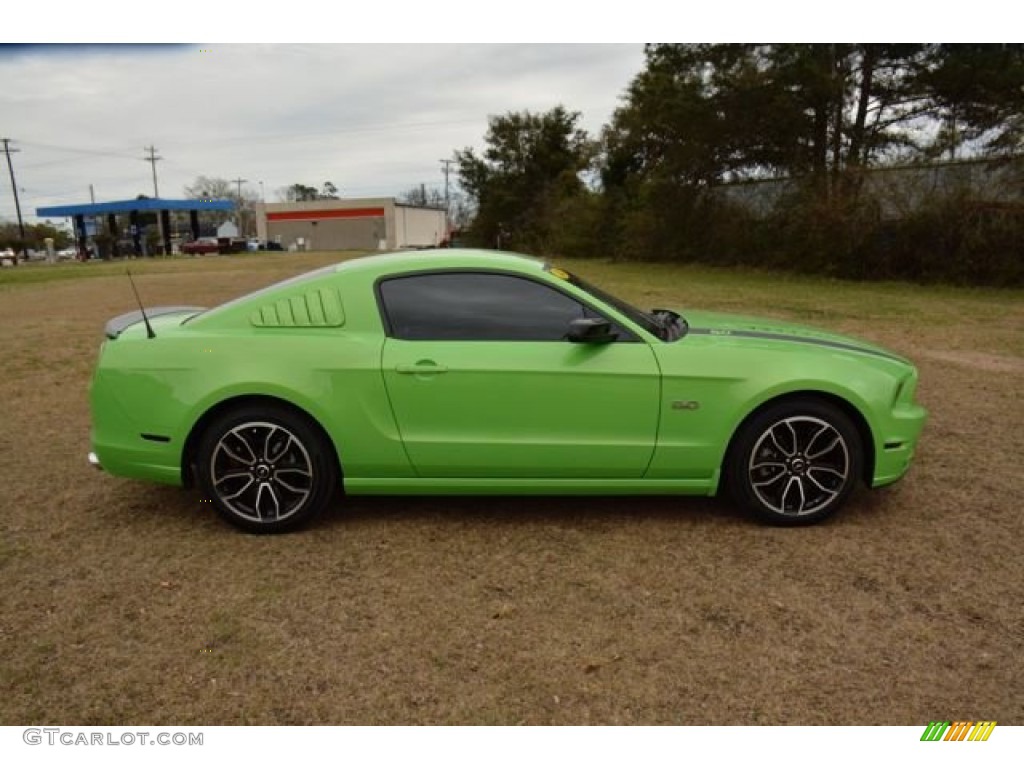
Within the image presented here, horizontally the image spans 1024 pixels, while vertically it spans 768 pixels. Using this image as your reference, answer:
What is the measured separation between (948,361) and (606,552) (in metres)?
6.58

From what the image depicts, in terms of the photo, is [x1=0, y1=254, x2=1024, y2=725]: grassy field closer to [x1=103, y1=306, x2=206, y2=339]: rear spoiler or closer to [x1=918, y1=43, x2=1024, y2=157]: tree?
[x1=103, y1=306, x2=206, y2=339]: rear spoiler

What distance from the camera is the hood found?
3922 mm

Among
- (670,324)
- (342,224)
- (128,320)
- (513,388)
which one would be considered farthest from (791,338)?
(342,224)

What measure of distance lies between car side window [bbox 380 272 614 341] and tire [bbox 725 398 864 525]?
105 cm

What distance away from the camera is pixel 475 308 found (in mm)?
3697

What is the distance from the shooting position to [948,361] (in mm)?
8266

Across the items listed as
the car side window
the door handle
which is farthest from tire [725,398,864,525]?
the door handle

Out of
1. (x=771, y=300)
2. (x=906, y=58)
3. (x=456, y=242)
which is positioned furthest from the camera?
(x=456, y=242)

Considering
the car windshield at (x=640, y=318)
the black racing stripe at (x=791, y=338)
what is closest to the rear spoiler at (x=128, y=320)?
the car windshield at (x=640, y=318)

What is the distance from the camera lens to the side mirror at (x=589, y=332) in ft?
11.6

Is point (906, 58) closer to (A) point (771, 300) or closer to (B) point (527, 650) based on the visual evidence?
(A) point (771, 300)

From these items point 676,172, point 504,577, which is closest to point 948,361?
point 504,577

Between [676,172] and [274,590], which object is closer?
[274,590]
